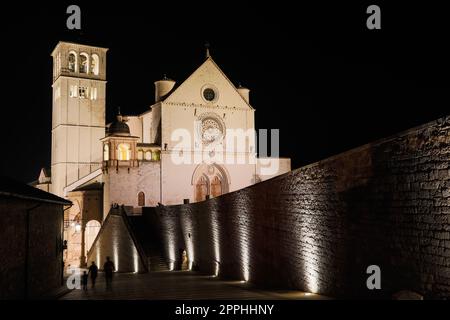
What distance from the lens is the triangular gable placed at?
4653cm

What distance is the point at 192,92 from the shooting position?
153ft

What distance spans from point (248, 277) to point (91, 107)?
35.3m

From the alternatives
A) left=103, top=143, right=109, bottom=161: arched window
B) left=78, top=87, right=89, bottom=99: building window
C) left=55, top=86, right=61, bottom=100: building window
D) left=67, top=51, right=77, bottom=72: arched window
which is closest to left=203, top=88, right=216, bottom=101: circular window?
left=103, top=143, right=109, bottom=161: arched window

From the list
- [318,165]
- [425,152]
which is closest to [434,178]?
[425,152]

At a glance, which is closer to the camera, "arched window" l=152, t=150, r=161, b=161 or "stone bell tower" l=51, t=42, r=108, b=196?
"arched window" l=152, t=150, r=161, b=161

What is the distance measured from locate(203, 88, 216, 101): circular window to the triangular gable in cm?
36

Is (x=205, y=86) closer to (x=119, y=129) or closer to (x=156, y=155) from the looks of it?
(x=156, y=155)

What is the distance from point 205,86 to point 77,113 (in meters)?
12.7

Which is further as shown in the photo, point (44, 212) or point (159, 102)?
point (159, 102)

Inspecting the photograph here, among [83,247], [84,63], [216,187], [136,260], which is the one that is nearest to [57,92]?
[84,63]

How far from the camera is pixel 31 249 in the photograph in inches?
620

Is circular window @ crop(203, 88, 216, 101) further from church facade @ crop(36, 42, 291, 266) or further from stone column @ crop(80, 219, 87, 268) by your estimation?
stone column @ crop(80, 219, 87, 268)

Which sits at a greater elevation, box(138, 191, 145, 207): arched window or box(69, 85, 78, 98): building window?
box(69, 85, 78, 98): building window
